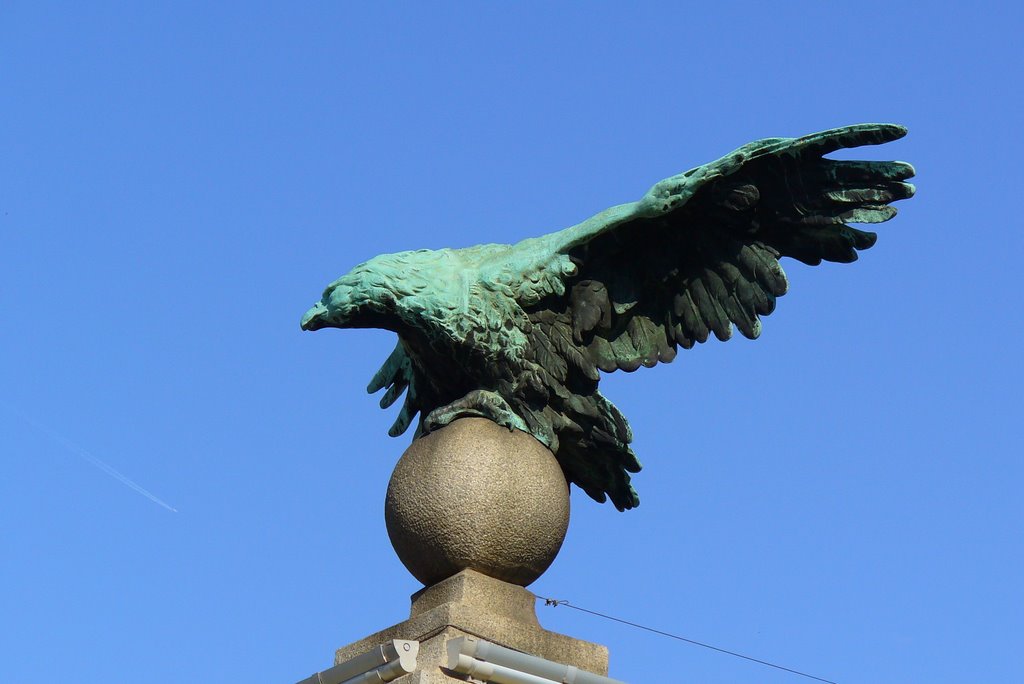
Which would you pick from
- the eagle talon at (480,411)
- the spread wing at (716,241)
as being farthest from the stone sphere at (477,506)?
the spread wing at (716,241)

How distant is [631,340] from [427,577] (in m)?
1.84

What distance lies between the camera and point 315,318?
10023 millimetres

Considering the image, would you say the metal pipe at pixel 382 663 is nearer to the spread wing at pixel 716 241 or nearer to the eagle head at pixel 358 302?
the eagle head at pixel 358 302

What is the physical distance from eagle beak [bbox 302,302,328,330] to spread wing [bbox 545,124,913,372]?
4.52ft

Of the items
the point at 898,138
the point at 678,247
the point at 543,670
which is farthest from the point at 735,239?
the point at 543,670

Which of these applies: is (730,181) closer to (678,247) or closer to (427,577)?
(678,247)

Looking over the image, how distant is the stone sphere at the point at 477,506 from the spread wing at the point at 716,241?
874mm

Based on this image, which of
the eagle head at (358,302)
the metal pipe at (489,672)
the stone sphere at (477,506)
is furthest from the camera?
the eagle head at (358,302)

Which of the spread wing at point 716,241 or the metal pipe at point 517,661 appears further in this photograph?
the spread wing at point 716,241

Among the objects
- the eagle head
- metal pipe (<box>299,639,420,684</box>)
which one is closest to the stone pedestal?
metal pipe (<box>299,639,420,684</box>)

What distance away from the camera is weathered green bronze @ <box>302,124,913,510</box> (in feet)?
32.4

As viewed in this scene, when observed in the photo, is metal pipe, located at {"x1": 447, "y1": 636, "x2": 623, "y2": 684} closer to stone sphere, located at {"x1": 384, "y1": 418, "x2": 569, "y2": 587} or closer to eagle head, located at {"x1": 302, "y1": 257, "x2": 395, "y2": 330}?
stone sphere, located at {"x1": 384, "y1": 418, "x2": 569, "y2": 587}

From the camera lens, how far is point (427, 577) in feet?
32.0

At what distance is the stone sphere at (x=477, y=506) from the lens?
376 inches
